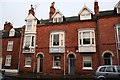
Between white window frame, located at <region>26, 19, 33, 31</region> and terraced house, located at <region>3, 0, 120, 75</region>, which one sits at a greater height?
white window frame, located at <region>26, 19, 33, 31</region>

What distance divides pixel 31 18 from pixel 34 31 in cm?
276

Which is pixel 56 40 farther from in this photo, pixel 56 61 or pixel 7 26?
pixel 7 26

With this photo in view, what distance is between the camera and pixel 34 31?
26.2 metres

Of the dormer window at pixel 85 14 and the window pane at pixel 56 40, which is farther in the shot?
the window pane at pixel 56 40

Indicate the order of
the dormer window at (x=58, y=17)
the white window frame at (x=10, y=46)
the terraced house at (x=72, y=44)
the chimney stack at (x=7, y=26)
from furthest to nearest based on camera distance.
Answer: the chimney stack at (x=7, y=26), the white window frame at (x=10, y=46), the dormer window at (x=58, y=17), the terraced house at (x=72, y=44)

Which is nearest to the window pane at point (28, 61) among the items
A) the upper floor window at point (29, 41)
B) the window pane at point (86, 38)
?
the upper floor window at point (29, 41)

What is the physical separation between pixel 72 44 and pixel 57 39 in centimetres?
278

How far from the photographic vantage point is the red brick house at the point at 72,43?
67.1ft

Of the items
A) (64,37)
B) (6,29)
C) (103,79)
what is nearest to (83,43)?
(64,37)

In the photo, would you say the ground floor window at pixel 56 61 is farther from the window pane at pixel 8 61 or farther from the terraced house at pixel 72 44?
the window pane at pixel 8 61

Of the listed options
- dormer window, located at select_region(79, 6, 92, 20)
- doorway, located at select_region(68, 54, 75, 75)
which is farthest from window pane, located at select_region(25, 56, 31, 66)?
dormer window, located at select_region(79, 6, 92, 20)

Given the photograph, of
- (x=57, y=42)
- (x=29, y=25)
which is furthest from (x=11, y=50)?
(x=57, y=42)

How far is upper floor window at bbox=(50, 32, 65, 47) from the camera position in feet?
78.2

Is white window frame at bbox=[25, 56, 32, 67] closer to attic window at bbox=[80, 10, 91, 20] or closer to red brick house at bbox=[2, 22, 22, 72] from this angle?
red brick house at bbox=[2, 22, 22, 72]
